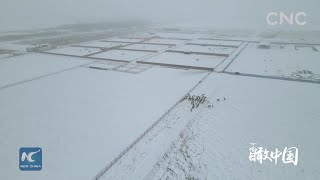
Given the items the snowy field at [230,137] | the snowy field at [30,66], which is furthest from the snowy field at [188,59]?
the snowy field at [30,66]

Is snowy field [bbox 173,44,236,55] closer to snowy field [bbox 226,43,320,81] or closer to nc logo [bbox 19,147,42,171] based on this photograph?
snowy field [bbox 226,43,320,81]

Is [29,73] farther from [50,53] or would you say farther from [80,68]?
[50,53]

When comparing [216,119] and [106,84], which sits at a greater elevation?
[106,84]

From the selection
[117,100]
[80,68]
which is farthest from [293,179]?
[80,68]

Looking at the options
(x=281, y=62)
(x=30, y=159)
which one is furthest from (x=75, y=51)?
(x=281, y=62)

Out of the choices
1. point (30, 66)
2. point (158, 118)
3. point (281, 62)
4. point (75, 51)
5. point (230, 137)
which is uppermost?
point (75, 51)
